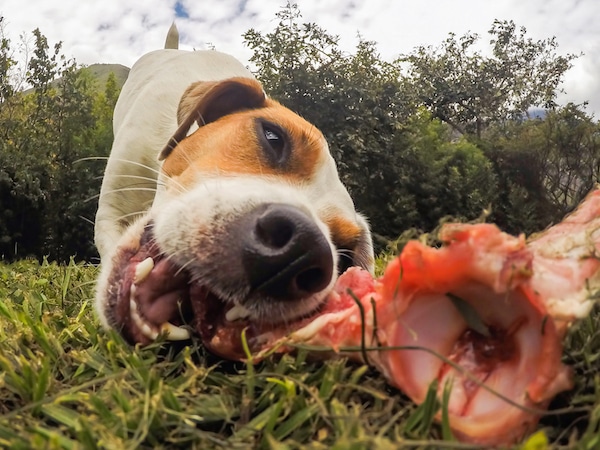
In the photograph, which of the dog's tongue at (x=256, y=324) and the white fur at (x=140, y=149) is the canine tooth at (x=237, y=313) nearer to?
the dog's tongue at (x=256, y=324)

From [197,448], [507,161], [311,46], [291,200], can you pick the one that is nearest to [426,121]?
[507,161]

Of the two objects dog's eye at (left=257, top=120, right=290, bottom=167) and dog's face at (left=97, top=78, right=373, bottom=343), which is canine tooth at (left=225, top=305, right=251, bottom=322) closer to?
dog's face at (left=97, top=78, right=373, bottom=343)

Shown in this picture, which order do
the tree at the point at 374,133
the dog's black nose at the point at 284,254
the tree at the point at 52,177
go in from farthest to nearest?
the tree at the point at 374,133 < the tree at the point at 52,177 < the dog's black nose at the point at 284,254

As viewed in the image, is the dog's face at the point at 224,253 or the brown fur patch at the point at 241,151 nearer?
the dog's face at the point at 224,253

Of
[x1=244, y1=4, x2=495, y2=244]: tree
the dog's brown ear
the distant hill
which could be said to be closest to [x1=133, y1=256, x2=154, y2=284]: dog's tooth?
the dog's brown ear

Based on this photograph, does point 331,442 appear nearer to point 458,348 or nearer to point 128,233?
point 458,348

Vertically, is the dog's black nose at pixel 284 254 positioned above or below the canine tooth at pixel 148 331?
above

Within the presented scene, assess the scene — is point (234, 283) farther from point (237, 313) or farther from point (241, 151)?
point (241, 151)

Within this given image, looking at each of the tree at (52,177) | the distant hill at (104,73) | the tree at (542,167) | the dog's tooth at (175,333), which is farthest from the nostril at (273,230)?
the distant hill at (104,73)
